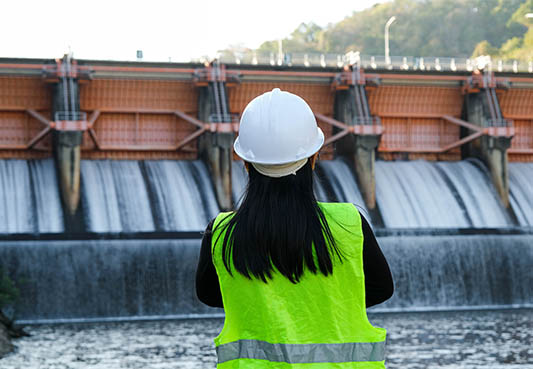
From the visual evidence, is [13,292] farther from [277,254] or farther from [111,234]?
[277,254]

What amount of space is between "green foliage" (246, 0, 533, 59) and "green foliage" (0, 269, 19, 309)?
64032 millimetres

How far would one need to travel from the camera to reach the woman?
97.1 inches

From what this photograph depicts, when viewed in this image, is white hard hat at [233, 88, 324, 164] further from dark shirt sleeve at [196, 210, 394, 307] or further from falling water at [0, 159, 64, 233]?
falling water at [0, 159, 64, 233]

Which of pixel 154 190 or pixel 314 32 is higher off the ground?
pixel 314 32

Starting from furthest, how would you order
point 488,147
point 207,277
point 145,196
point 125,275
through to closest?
point 488,147
point 145,196
point 125,275
point 207,277

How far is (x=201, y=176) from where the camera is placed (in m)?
26.1

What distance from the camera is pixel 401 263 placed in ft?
77.9

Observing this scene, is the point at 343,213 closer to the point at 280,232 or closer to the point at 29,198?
the point at 280,232

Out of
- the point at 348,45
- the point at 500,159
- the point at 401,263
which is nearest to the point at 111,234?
the point at 401,263

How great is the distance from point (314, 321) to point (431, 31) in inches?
3775

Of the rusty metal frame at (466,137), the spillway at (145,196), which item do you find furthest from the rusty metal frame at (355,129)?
the spillway at (145,196)

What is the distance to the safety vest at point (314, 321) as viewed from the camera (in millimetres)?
2451

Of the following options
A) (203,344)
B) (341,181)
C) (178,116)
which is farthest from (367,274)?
(178,116)

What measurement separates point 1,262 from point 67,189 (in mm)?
3716
